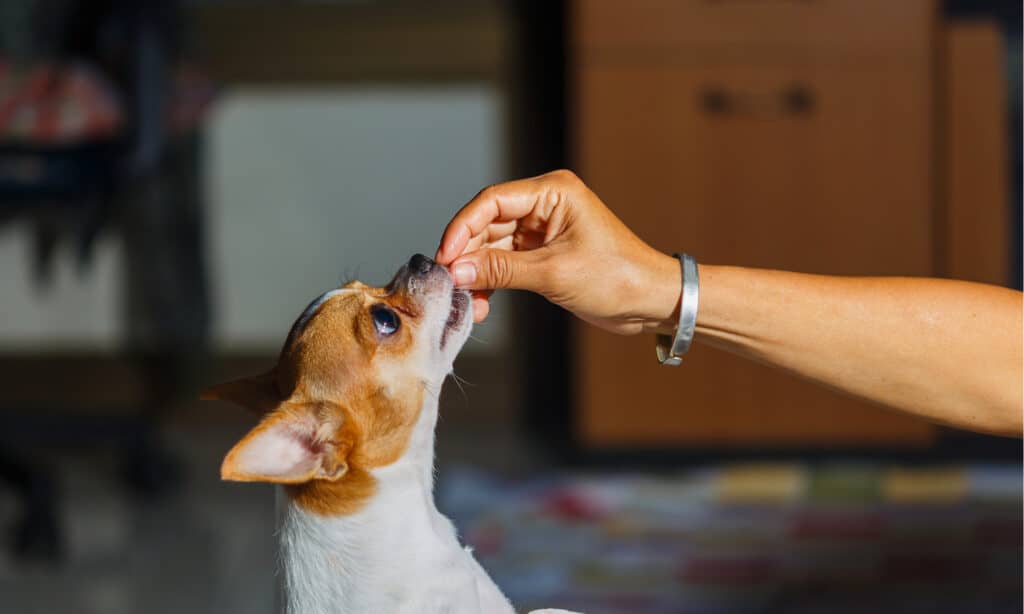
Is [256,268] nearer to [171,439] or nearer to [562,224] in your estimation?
[171,439]

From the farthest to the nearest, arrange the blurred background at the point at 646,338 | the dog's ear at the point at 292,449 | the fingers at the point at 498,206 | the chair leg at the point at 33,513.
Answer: the chair leg at the point at 33,513
the blurred background at the point at 646,338
the fingers at the point at 498,206
the dog's ear at the point at 292,449

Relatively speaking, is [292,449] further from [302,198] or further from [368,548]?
[302,198]

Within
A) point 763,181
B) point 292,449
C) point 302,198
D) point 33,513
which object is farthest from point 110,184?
point 292,449

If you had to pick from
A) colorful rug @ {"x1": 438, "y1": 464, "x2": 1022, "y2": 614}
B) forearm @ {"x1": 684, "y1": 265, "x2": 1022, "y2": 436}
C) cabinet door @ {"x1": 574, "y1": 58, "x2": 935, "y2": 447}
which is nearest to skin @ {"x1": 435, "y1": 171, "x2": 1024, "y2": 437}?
forearm @ {"x1": 684, "y1": 265, "x2": 1022, "y2": 436}

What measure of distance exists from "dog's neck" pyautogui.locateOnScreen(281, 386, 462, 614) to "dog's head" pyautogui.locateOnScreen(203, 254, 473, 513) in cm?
2

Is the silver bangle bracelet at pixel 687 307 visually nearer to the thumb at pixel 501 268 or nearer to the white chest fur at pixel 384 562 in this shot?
the thumb at pixel 501 268

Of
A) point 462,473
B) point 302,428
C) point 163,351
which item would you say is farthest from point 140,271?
point 302,428

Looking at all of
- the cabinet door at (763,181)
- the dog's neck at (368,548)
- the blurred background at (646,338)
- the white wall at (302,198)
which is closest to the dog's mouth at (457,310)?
the dog's neck at (368,548)

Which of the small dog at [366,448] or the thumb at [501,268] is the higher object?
the thumb at [501,268]

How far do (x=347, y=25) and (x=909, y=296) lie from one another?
2.60 metres

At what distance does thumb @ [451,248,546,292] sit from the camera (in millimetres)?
954

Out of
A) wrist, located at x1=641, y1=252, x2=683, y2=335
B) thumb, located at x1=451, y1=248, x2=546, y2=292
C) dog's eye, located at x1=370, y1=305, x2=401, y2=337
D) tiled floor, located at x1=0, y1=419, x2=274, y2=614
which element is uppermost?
thumb, located at x1=451, y1=248, x2=546, y2=292

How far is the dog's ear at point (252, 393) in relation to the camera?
105cm

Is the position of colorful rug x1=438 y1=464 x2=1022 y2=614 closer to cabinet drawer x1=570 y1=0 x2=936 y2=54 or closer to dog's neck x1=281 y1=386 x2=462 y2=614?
dog's neck x1=281 y1=386 x2=462 y2=614
